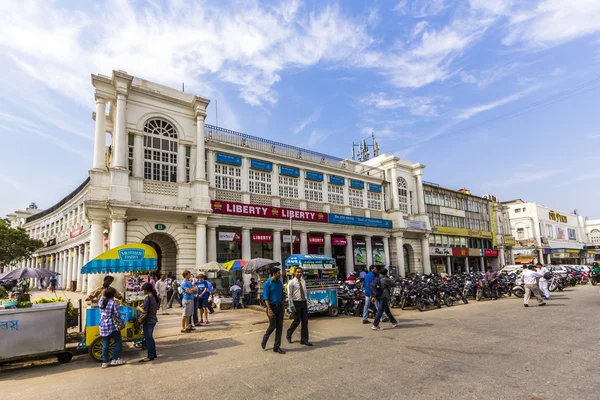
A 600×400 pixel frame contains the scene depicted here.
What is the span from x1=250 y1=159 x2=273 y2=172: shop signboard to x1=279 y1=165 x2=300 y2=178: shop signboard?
966mm

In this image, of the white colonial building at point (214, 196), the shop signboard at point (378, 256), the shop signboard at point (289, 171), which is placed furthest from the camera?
the shop signboard at point (378, 256)

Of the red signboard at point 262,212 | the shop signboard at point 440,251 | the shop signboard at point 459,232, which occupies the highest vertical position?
the red signboard at point 262,212

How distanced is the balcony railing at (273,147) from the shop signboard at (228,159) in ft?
3.33

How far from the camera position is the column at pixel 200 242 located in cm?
1992

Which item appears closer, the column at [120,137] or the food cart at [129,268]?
the food cart at [129,268]

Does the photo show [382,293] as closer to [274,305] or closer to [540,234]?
[274,305]

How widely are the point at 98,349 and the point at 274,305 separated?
3.78 metres

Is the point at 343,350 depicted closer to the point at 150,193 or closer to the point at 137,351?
the point at 137,351

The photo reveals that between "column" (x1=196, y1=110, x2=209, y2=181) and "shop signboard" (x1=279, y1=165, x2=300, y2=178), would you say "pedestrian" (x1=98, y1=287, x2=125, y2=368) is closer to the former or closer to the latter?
"column" (x1=196, y1=110, x2=209, y2=181)

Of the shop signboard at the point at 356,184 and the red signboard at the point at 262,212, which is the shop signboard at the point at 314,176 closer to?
the red signboard at the point at 262,212

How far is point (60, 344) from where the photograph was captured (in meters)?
7.13

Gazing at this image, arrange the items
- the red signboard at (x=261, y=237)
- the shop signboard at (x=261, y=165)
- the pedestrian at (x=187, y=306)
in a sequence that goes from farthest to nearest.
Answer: the shop signboard at (x=261, y=165) → the red signboard at (x=261, y=237) → the pedestrian at (x=187, y=306)

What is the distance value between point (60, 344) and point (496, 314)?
1211 cm

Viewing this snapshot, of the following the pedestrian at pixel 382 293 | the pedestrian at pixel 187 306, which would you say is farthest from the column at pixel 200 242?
the pedestrian at pixel 382 293
